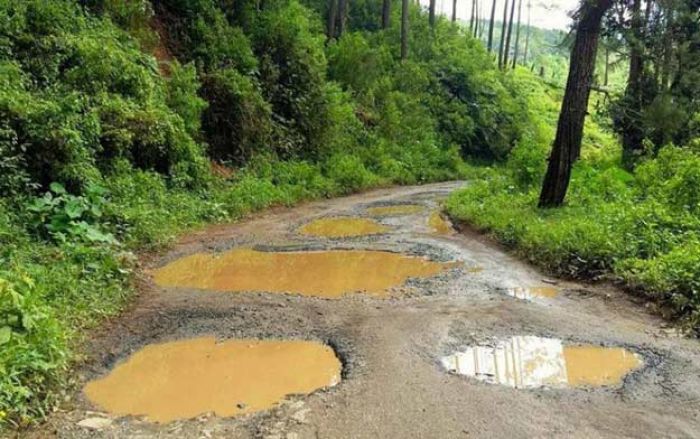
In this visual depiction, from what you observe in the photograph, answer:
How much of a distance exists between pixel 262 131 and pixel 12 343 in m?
12.4

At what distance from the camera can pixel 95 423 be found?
3969mm

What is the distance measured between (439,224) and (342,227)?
2.04m

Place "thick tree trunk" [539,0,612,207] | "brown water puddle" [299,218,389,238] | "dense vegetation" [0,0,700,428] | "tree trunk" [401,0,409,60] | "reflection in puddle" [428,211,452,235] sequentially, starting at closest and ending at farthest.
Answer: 1. "dense vegetation" [0,0,700,428]
2. "thick tree trunk" [539,0,612,207]
3. "brown water puddle" [299,218,389,238]
4. "reflection in puddle" [428,211,452,235]
5. "tree trunk" [401,0,409,60]

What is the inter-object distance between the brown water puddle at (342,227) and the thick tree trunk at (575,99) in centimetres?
318

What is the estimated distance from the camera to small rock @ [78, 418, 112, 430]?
3.92 metres

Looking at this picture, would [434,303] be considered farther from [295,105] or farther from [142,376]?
[295,105]

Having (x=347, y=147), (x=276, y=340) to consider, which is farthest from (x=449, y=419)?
(x=347, y=147)

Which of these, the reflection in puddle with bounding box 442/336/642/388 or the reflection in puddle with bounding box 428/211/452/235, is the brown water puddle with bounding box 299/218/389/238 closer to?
the reflection in puddle with bounding box 428/211/452/235

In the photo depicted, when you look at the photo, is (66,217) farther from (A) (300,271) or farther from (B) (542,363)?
(B) (542,363)

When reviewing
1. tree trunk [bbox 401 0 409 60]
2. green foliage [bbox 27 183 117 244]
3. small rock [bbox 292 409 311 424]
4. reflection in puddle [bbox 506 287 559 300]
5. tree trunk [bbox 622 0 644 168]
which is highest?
tree trunk [bbox 401 0 409 60]

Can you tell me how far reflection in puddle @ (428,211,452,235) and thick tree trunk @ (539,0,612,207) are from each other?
6.22ft

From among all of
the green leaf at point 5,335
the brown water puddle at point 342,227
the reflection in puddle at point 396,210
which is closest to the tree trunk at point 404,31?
the reflection in puddle at point 396,210

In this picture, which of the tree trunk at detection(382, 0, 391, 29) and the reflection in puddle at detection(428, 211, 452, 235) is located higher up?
the tree trunk at detection(382, 0, 391, 29)

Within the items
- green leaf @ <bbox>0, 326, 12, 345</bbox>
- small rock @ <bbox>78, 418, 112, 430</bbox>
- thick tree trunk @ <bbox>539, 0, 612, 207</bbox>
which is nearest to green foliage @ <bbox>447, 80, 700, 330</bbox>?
thick tree trunk @ <bbox>539, 0, 612, 207</bbox>
